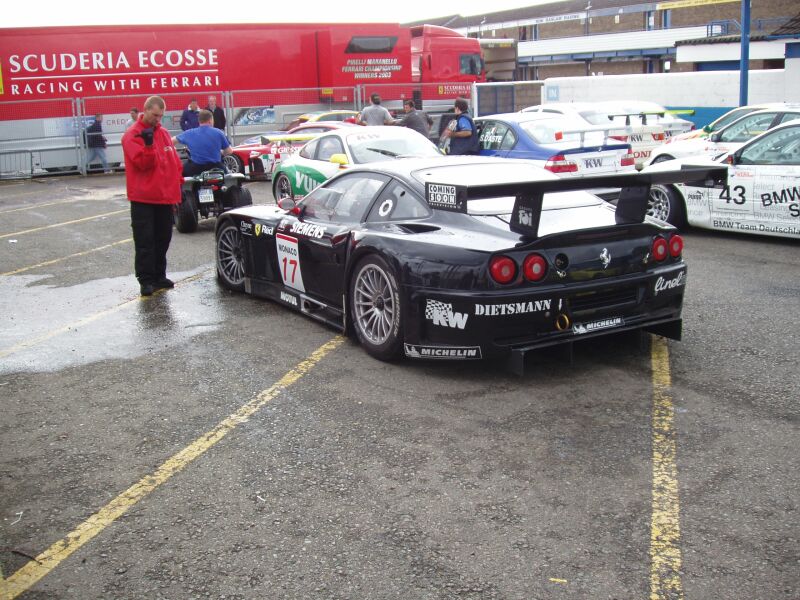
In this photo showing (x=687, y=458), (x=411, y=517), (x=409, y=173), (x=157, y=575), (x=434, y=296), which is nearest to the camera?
(x=157, y=575)

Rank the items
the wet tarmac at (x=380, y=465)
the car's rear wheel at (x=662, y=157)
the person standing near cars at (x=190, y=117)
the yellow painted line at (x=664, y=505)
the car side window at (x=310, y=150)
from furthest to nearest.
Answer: the person standing near cars at (x=190, y=117), the car's rear wheel at (x=662, y=157), the car side window at (x=310, y=150), the wet tarmac at (x=380, y=465), the yellow painted line at (x=664, y=505)

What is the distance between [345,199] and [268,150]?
44.1 feet

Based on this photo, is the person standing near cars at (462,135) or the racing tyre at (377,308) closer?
the racing tyre at (377,308)

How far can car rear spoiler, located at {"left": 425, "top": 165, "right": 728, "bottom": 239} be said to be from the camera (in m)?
5.27

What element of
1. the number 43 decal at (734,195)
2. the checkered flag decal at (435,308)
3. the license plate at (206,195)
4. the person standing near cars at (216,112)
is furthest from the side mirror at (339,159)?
the person standing near cars at (216,112)

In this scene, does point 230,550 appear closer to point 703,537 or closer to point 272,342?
point 703,537

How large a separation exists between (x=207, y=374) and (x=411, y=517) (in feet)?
8.61

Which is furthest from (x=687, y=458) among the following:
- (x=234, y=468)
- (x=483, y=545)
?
(x=234, y=468)

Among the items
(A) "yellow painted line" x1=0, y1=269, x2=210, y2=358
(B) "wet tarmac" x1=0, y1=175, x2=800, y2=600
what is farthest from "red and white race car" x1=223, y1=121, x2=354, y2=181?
(B) "wet tarmac" x1=0, y1=175, x2=800, y2=600

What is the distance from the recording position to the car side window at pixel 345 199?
673 centimetres

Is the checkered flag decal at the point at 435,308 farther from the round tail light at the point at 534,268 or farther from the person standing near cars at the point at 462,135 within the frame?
the person standing near cars at the point at 462,135

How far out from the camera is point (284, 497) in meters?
4.12

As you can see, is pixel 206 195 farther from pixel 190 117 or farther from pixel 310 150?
pixel 190 117

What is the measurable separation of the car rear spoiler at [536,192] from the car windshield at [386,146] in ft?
19.5
